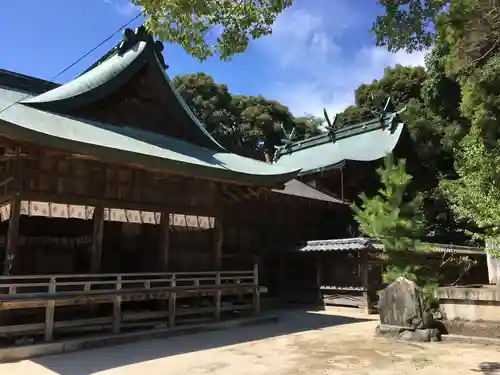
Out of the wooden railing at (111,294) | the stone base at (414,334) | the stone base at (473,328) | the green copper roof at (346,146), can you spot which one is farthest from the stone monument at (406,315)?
the green copper roof at (346,146)

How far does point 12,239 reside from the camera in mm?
9609

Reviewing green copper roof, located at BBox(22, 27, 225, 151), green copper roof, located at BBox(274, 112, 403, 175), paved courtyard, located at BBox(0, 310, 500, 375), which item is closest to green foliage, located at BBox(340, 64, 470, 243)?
green copper roof, located at BBox(274, 112, 403, 175)

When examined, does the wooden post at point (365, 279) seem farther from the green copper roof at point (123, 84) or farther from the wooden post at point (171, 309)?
the wooden post at point (171, 309)

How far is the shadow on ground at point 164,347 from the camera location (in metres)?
7.78

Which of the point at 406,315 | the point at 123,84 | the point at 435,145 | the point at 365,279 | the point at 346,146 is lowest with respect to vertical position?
the point at 406,315

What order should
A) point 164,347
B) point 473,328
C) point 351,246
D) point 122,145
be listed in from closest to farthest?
point 164,347 → point 473,328 → point 122,145 → point 351,246

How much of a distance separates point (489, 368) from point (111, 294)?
8.09 meters

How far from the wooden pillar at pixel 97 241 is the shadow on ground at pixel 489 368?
8.75 metres

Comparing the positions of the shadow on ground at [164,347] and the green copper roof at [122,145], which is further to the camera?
the green copper roof at [122,145]

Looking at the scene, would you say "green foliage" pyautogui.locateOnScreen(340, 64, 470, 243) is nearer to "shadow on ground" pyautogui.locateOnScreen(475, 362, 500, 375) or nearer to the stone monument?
the stone monument

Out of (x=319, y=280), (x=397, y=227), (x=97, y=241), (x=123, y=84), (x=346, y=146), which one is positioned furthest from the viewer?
(x=346, y=146)

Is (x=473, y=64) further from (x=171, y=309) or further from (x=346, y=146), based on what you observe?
(x=346, y=146)

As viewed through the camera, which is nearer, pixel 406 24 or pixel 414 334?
pixel 406 24

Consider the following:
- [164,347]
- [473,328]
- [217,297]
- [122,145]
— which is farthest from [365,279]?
[122,145]
